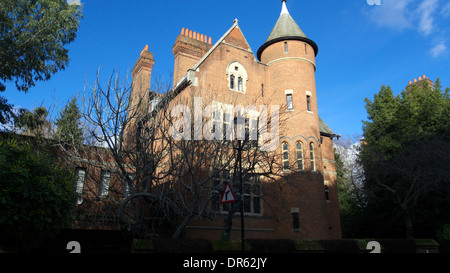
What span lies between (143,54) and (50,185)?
21.5m

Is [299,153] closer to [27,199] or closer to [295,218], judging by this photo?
[295,218]

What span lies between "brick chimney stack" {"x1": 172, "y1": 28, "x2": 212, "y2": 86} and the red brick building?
5.61m

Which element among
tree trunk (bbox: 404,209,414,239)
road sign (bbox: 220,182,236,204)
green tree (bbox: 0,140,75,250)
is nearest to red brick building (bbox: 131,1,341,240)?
tree trunk (bbox: 404,209,414,239)

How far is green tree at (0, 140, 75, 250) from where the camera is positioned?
29.6 feet

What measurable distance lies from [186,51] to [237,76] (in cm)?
787

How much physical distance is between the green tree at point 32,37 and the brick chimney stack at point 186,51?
32.6ft

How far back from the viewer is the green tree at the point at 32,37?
51.5 ft

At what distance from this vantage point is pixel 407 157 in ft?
79.2

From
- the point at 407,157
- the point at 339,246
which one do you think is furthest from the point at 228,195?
the point at 407,157

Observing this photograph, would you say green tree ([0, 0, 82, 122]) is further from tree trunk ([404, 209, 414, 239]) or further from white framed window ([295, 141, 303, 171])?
tree trunk ([404, 209, 414, 239])

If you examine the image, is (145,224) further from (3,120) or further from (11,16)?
(11,16)

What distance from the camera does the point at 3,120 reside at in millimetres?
16828

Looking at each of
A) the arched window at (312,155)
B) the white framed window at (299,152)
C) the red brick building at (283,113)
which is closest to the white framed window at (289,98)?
the red brick building at (283,113)

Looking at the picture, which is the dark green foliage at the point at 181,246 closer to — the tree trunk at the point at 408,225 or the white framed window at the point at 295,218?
the white framed window at the point at 295,218
